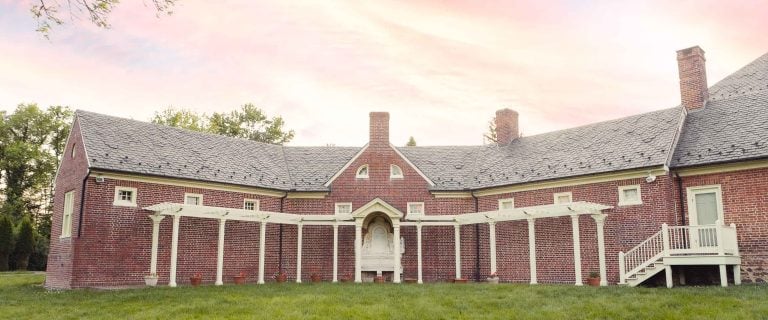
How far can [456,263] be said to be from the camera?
23.2 m

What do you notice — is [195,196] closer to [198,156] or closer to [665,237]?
[198,156]

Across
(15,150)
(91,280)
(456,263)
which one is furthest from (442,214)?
(15,150)

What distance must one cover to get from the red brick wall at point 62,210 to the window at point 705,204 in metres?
19.9

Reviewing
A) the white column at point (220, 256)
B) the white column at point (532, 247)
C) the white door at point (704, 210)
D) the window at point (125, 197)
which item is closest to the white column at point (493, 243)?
the white column at point (532, 247)

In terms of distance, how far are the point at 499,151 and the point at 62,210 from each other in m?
17.9

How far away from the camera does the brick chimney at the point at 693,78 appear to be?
71.7 ft

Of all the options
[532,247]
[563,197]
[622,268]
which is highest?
[563,197]

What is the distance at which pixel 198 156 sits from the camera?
78.4ft

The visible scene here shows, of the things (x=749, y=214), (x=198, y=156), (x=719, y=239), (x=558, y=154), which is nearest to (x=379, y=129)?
(x=558, y=154)

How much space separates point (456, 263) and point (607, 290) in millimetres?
8201

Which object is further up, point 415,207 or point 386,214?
point 415,207

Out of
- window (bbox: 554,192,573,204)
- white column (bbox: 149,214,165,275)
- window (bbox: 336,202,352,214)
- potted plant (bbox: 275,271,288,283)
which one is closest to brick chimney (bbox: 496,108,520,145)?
window (bbox: 554,192,573,204)

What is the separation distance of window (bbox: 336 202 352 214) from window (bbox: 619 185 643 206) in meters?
10.5

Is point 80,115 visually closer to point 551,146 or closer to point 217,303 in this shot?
point 217,303
